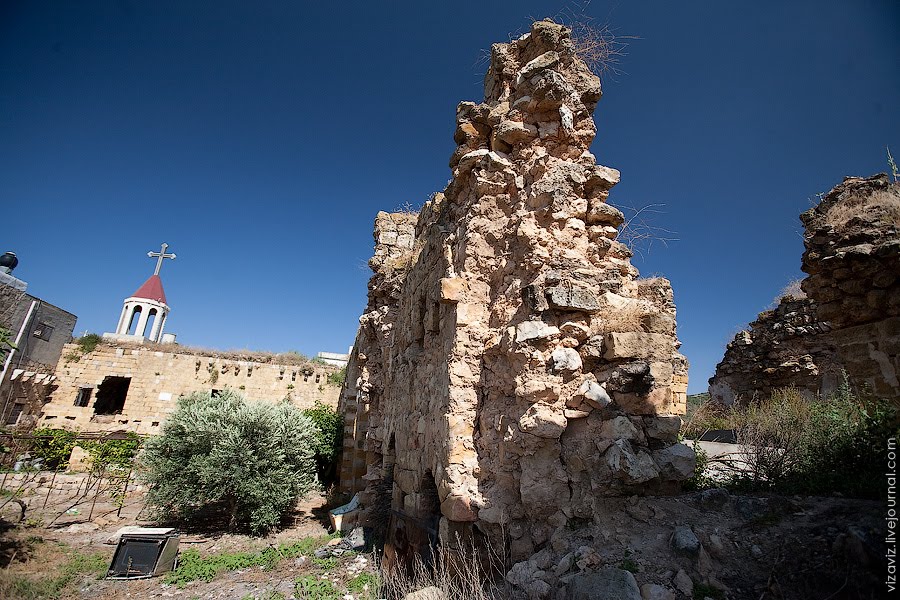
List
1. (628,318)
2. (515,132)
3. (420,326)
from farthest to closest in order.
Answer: (420,326) → (515,132) → (628,318)

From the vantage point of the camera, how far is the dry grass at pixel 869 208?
4.63 metres

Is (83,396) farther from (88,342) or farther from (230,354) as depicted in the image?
(230,354)

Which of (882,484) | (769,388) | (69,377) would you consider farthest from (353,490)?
(69,377)

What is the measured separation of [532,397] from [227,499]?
8203 millimetres

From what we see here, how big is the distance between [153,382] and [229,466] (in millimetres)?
11538

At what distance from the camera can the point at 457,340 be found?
4375mm

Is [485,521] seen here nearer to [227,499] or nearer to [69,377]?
[227,499]

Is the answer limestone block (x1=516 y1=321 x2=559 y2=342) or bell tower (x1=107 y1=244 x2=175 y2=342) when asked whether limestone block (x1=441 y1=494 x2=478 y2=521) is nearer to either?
limestone block (x1=516 y1=321 x2=559 y2=342)

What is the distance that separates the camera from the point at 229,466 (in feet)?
28.0

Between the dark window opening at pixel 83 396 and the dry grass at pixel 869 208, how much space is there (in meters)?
23.2

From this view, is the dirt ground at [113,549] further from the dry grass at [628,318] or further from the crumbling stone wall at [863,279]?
the crumbling stone wall at [863,279]

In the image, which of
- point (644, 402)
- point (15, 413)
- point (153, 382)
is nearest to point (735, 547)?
point (644, 402)

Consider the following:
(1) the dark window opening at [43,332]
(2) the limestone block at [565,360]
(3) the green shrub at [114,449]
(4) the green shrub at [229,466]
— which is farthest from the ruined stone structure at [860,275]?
(1) the dark window opening at [43,332]

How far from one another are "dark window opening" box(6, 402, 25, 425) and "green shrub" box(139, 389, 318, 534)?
9.81 metres
